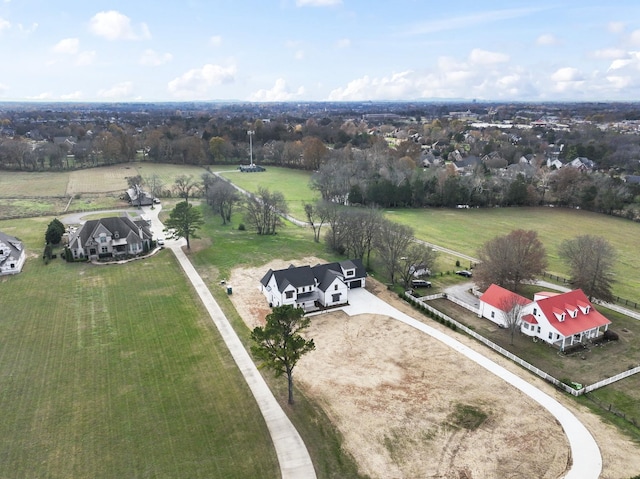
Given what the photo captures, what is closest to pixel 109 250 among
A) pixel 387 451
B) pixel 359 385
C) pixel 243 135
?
pixel 359 385

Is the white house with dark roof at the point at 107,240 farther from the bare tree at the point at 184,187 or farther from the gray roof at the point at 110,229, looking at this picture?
the bare tree at the point at 184,187

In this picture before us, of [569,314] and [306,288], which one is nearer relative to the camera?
[569,314]

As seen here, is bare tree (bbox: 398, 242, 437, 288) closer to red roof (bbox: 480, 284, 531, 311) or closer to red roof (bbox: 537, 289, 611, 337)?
red roof (bbox: 480, 284, 531, 311)

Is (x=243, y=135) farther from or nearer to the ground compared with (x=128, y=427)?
farther from the ground

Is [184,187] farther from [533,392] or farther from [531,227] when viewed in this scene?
[533,392]

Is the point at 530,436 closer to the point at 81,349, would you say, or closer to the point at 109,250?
the point at 81,349

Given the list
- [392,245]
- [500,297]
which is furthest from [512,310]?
[392,245]

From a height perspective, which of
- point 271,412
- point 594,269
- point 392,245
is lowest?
point 271,412

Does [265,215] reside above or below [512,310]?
above
